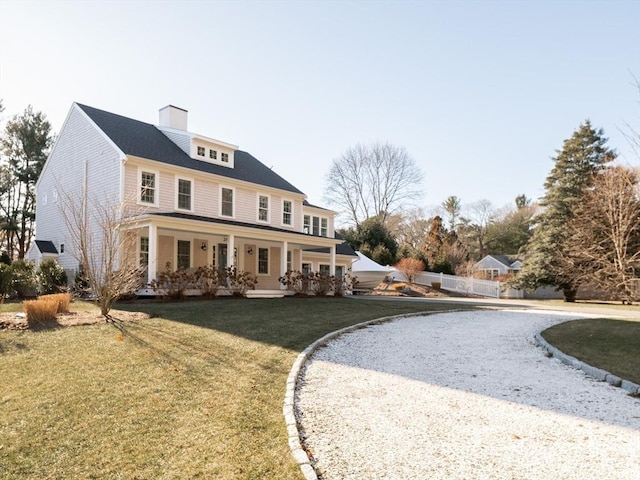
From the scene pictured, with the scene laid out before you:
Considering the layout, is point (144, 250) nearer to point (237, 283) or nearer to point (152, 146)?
point (237, 283)

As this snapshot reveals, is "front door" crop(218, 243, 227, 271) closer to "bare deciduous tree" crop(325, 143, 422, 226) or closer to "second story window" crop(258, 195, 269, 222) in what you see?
"second story window" crop(258, 195, 269, 222)

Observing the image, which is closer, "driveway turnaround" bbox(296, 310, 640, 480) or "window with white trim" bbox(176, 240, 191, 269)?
"driveway turnaround" bbox(296, 310, 640, 480)

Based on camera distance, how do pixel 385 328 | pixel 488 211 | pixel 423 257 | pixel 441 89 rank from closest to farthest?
pixel 385 328
pixel 441 89
pixel 423 257
pixel 488 211

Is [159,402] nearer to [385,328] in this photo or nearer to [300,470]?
[300,470]

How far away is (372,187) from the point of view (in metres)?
48.5

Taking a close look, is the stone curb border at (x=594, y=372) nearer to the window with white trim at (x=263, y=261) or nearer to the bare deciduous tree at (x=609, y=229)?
the window with white trim at (x=263, y=261)

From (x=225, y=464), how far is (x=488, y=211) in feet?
191

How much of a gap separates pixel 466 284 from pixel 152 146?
81.8 ft

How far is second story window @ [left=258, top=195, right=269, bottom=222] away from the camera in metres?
22.3

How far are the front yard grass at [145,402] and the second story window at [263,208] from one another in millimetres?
13455

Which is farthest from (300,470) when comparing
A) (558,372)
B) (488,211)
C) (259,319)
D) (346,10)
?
(488,211)

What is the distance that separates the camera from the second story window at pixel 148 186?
17.3m

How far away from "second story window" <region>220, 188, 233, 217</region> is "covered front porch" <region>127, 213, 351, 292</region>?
0.68 meters

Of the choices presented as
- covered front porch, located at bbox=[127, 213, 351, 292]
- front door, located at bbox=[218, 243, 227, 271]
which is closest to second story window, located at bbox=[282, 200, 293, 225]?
covered front porch, located at bbox=[127, 213, 351, 292]
